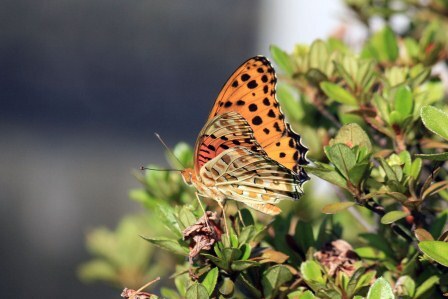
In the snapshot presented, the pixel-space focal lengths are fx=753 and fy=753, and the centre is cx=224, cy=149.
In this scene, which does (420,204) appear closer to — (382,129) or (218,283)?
(382,129)

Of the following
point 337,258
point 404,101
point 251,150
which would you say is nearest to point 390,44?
point 404,101

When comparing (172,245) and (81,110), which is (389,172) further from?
(81,110)

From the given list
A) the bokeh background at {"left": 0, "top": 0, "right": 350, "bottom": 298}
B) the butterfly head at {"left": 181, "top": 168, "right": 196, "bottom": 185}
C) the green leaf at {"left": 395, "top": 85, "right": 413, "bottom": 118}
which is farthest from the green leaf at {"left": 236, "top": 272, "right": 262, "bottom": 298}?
the bokeh background at {"left": 0, "top": 0, "right": 350, "bottom": 298}

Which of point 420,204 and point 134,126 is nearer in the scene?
point 420,204

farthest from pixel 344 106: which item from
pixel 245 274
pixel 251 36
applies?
pixel 251 36

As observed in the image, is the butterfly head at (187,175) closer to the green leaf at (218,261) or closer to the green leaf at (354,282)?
the green leaf at (218,261)
